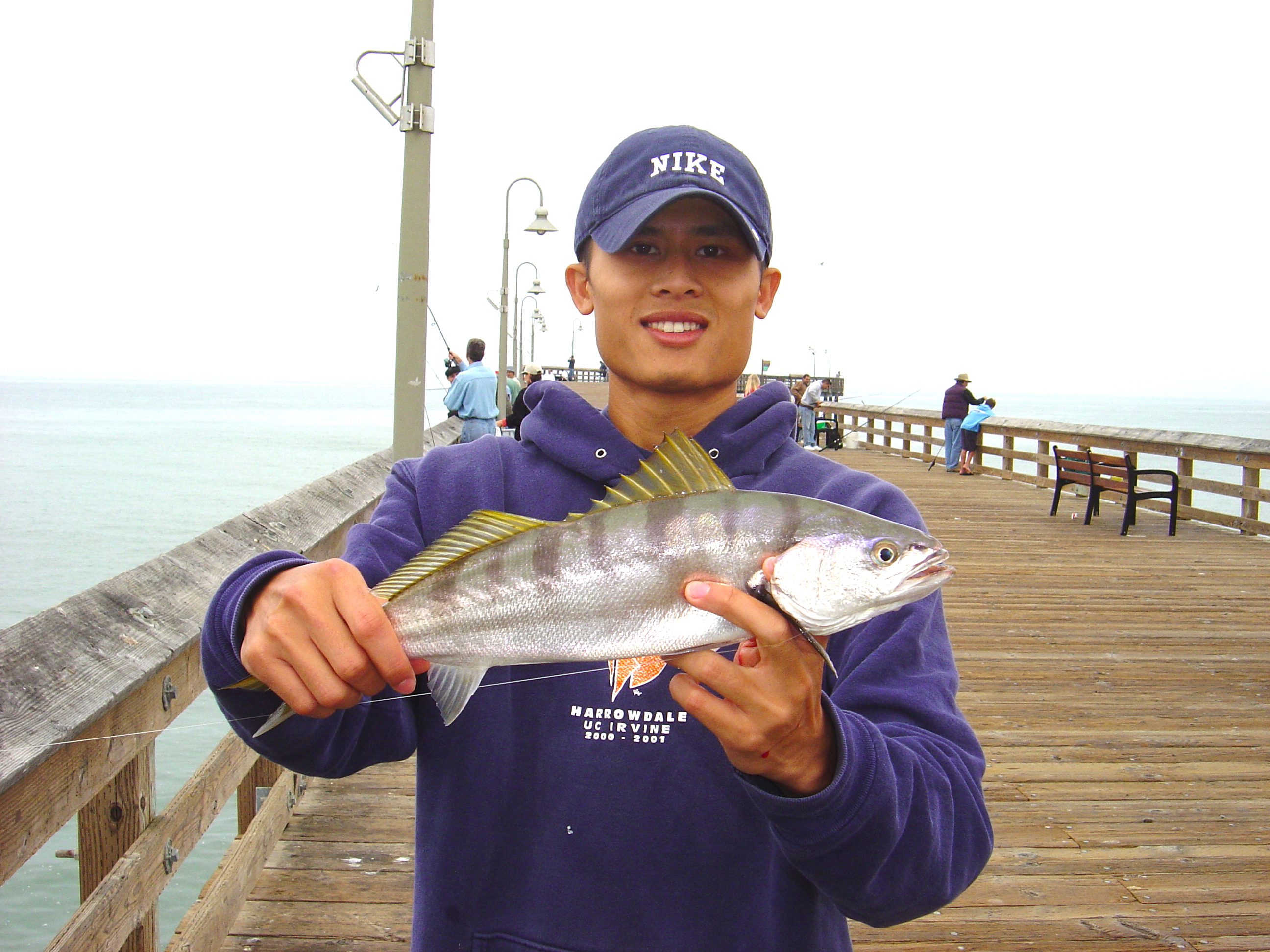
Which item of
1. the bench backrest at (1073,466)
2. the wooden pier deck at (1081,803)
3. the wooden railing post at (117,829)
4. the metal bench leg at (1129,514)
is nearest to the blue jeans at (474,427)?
the wooden pier deck at (1081,803)

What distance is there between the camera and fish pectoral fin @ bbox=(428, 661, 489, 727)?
1728mm

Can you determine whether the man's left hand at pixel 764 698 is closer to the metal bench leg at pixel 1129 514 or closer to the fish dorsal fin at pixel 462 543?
the fish dorsal fin at pixel 462 543

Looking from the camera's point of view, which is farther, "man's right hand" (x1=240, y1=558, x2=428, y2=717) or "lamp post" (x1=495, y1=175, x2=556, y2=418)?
"lamp post" (x1=495, y1=175, x2=556, y2=418)

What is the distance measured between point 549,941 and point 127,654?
1110mm

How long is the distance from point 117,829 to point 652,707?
151cm

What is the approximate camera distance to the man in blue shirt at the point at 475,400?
13.8 m

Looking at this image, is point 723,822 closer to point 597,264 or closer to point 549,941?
point 549,941

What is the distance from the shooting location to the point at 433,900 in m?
1.88

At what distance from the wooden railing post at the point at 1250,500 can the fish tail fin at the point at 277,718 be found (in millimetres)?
13992

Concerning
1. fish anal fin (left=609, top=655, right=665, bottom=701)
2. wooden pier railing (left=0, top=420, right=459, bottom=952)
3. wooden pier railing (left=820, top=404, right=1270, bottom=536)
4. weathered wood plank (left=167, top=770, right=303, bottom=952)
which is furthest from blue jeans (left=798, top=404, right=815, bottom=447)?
fish anal fin (left=609, top=655, right=665, bottom=701)

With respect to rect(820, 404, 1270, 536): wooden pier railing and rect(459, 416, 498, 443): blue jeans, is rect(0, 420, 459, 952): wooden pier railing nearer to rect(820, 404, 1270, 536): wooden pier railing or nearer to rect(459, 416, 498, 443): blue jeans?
rect(459, 416, 498, 443): blue jeans

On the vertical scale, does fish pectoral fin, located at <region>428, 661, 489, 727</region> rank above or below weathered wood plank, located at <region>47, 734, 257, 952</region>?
above

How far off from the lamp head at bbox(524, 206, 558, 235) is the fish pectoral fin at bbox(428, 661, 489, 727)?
62.2 feet

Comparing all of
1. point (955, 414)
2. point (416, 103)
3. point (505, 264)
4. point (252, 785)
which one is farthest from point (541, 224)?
point (252, 785)
